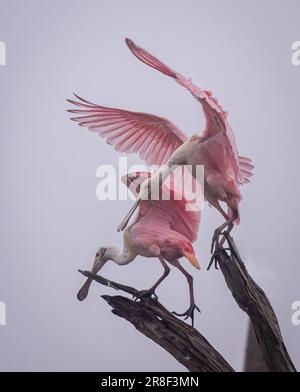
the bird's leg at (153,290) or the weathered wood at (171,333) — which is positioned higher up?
the bird's leg at (153,290)

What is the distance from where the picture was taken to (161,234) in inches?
173

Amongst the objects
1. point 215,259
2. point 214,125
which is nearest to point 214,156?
point 214,125

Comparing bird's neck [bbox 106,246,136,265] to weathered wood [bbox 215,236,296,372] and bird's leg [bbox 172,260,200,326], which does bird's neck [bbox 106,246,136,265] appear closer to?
bird's leg [bbox 172,260,200,326]

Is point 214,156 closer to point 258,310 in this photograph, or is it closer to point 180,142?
point 180,142

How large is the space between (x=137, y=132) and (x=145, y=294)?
1.06m

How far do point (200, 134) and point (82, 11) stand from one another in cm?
1114

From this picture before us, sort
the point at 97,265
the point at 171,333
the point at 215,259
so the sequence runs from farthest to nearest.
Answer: the point at 97,265 → the point at 215,259 → the point at 171,333

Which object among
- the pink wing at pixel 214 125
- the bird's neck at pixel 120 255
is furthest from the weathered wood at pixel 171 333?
the pink wing at pixel 214 125

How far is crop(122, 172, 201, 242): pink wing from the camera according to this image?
14.8ft

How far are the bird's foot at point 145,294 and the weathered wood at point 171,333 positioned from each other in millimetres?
57

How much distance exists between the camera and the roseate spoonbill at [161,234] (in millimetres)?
4371

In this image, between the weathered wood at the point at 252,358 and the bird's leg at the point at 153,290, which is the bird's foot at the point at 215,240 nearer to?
the bird's leg at the point at 153,290
